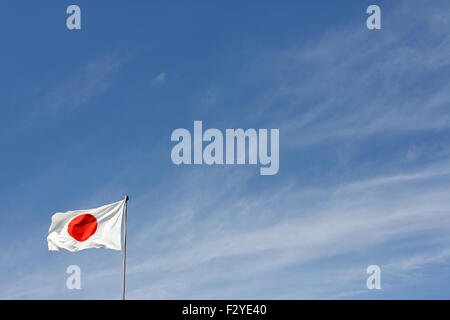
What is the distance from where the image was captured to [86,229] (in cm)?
3900

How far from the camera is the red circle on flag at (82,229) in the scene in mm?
38969

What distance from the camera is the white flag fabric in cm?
3903

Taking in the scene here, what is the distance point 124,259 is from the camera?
37000 mm

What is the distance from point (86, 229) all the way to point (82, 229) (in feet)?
0.91

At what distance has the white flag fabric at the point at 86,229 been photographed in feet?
128

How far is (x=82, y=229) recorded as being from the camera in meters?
39.0

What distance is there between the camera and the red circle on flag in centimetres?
3897
